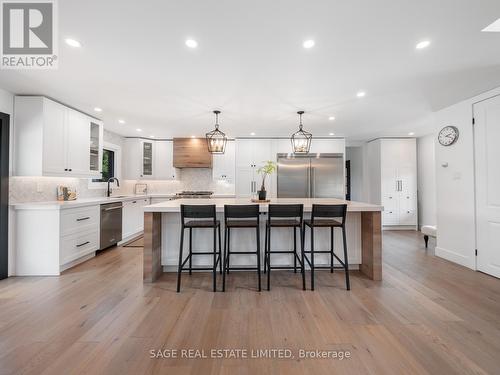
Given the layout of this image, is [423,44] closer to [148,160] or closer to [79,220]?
[79,220]

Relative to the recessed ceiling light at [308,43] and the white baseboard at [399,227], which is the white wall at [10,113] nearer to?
the recessed ceiling light at [308,43]

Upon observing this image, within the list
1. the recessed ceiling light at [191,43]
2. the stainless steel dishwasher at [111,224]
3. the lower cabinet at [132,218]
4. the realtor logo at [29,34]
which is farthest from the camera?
the lower cabinet at [132,218]

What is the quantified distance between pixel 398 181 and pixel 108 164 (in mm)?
7065

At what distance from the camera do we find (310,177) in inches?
218

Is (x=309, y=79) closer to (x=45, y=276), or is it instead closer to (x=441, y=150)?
(x=441, y=150)

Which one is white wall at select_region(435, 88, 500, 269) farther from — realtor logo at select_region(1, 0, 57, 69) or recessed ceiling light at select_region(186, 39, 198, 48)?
realtor logo at select_region(1, 0, 57, 69)

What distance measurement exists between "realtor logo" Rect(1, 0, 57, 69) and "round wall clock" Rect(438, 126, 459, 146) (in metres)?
4.85

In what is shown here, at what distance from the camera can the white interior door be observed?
9.64 ft

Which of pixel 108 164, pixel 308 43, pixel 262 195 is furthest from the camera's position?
pixel 108 164

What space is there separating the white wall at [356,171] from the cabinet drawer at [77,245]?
663cm

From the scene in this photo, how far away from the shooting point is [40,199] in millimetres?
3406

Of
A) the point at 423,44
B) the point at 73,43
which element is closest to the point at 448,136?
the point at 423,44

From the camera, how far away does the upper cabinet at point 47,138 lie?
10.1 feet

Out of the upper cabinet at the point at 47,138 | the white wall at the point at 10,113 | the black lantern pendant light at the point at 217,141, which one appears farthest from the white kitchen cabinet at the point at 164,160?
the white wall at the point at 10,113
